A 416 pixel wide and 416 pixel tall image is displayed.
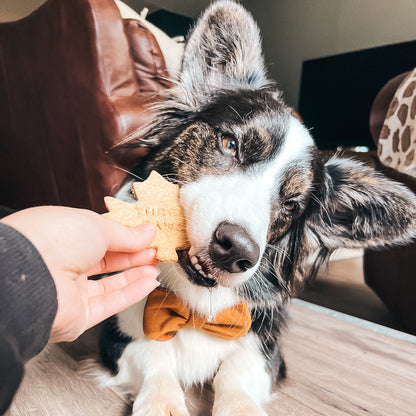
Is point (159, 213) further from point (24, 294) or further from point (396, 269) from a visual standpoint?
point (396, 269)

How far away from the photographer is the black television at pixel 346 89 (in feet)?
17.0

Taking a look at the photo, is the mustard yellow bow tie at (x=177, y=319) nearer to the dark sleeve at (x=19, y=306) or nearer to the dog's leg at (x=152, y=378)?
the dog's leg at (x=152, y=378)

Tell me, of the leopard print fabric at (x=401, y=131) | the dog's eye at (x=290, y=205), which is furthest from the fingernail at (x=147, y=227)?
the leopard print fabric at (x=401, y=131)

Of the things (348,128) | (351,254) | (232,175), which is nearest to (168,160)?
(232,175)

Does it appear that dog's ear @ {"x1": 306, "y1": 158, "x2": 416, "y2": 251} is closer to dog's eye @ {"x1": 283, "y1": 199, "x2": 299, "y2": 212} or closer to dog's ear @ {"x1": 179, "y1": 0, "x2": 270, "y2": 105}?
dog's eye @ {"x1": 283, "y1": 199, "x2": 299, "y2": 212}

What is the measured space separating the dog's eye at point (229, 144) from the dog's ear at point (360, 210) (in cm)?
38

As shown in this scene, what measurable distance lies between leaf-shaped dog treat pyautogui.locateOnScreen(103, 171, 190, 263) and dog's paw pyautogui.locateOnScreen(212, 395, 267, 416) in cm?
39

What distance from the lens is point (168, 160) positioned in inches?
47.4

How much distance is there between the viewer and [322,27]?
18.9ft

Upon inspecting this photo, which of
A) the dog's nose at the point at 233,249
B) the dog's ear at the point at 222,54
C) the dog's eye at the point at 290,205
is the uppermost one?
the dog's ear at the point at 222,54

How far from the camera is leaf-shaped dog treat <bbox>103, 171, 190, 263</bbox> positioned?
0.83m

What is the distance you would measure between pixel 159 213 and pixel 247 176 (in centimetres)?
31

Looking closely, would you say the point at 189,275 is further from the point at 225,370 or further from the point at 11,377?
the point at 11,377

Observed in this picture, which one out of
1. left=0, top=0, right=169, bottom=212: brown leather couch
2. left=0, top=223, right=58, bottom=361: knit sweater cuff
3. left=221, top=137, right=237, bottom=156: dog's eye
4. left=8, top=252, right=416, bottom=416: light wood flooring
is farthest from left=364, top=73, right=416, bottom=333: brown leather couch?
left=0, top=223, right=58, bottom=361: knit sweater cuff
